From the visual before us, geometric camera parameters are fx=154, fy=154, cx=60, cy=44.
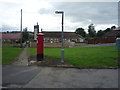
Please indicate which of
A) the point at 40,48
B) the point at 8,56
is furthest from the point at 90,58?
the point at 8,56

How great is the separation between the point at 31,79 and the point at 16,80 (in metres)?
0.59

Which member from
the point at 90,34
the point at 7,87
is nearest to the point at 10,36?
the point at 90,34

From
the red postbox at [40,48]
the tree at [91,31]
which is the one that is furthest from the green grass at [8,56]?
the tree at [91,31]

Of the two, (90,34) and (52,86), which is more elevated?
(90,34)

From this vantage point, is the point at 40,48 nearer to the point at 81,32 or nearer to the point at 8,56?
the point at 8,56

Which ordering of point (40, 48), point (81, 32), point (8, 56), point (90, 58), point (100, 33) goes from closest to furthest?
1. point (40, 48)
2. point (90, 58)
3. point (8, 56)
4. point (100, 33)
5. point (81, 32)

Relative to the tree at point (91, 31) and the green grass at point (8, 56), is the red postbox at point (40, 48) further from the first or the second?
the tree at point (91, 31)

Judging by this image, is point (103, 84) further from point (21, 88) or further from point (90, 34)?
point (90, 34)

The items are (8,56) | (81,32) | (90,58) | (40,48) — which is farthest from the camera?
(81,32)

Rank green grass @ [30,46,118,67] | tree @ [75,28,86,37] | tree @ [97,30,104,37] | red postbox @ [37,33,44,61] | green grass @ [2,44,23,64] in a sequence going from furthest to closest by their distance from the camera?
tree @ [75,28,86,37] < tree @ [97,30,104,37] < green grass @ [2,44,23,64] < red postbox @ [37,33,44,61] < green grass @ [30,46,118,67]

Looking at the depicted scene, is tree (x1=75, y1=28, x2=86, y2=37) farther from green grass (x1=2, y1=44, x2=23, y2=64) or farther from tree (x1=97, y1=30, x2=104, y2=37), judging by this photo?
green grass (x1=2, y1=44, x2=23, y2=64)

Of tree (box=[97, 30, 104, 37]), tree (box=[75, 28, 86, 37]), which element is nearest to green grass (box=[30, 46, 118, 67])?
tree (box=[97, 30, 104, 37])

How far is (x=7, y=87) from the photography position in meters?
5.34

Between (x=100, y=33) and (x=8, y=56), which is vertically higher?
(x=100, y=33)
